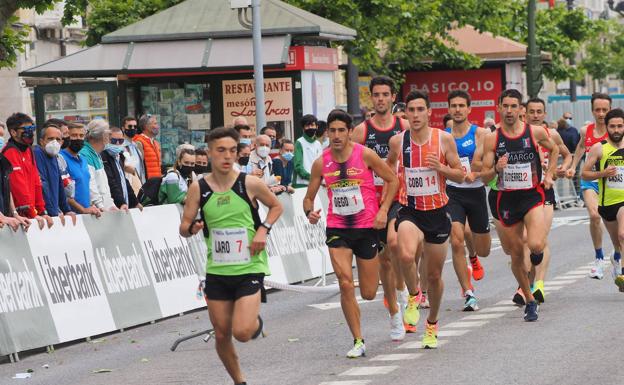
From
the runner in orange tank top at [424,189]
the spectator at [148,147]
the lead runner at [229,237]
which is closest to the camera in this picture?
the lead runner at [229,237]

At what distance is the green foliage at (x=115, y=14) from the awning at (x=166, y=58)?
9.06 m

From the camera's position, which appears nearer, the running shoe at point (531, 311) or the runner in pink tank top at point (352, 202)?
the runner in pink tank top at point (352, 202)

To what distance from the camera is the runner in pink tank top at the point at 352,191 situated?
1192 centimetres

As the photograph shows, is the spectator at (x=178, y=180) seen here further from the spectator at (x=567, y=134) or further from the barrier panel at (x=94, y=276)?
the spectator at (x=567, y=134)

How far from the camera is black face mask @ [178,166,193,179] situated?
16328mm

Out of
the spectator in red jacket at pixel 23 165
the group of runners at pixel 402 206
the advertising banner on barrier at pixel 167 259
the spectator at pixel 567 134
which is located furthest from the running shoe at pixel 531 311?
the spectator at pixel 567 134

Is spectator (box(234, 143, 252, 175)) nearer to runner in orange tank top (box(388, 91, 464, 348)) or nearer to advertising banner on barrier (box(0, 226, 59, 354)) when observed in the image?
advertising banner on barrier (box(0, 226, 59, 354))

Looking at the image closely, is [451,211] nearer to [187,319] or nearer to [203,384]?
[187,319]

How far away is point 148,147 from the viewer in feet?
61.2

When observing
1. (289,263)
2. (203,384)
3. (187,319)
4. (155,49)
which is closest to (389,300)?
(203,384)

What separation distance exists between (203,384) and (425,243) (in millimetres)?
2537

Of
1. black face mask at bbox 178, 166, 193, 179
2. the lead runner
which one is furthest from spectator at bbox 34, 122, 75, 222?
the lead runner

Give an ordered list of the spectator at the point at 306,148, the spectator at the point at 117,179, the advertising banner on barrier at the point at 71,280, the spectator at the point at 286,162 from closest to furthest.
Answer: the advertising banner on barrier at the point at 71,280
the spectator at the point at 117,179
the spectator at the point at 306,148
the spectator at the point at 286,162

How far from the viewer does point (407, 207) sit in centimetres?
1247
